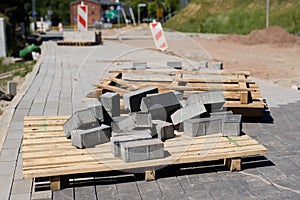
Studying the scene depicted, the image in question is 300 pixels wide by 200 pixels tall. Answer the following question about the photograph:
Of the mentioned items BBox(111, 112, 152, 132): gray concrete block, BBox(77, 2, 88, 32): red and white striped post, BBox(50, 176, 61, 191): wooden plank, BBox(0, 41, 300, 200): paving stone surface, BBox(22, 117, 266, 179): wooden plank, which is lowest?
BBox(0, 41, 300, 200): paving stone surface

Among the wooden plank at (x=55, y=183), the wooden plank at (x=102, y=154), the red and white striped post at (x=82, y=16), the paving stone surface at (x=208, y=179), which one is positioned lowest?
the paving stone surface at (x=208, y=179)

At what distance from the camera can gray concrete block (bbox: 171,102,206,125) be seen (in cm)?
520

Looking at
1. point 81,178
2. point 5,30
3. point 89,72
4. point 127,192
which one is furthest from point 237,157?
point 5,30

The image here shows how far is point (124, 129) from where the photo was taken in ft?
16.5

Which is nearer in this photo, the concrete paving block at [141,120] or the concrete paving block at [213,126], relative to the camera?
the concrete paving block at [141,120]

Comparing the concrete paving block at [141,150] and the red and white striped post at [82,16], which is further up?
the red and white striped post at [82,16]

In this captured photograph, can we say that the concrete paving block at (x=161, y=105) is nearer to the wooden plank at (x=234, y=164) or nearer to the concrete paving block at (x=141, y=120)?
the concrete paving block at (x=141, y=120)

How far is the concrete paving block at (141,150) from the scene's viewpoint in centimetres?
425

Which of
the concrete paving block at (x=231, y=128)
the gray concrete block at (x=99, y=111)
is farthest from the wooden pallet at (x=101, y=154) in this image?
the gray concrete block at (x=99, y=111)

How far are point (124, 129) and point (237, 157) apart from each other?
1366mm

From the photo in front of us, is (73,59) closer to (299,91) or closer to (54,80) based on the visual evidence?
(54,80)

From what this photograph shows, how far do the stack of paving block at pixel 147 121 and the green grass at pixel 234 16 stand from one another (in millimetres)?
31176

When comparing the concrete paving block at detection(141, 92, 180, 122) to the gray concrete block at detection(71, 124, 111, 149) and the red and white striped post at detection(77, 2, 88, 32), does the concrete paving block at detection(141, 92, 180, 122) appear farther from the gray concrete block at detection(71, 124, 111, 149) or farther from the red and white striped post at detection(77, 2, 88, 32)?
the red and white striped post at detection(77, 2, 88, 32)

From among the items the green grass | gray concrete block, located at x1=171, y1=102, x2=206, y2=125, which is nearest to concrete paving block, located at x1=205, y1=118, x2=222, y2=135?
gray concrete block, located at x1=171, y1=102, x2=206, y2=125
